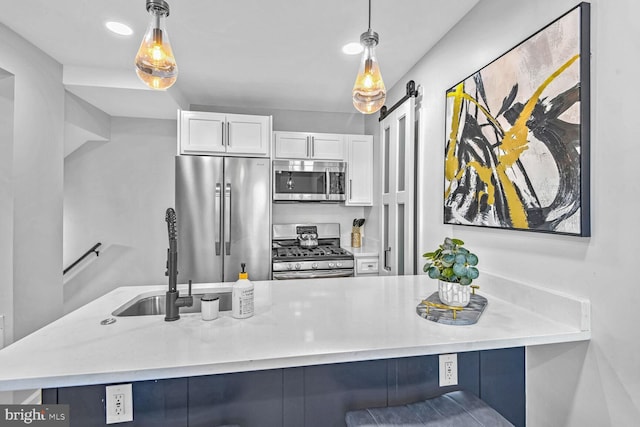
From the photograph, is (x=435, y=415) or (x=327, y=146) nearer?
(x=435, y=415)

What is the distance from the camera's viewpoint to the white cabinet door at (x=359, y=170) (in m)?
3.49

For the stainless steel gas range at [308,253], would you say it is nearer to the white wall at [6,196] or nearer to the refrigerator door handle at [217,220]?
the refrigerator door handle at [217,220]

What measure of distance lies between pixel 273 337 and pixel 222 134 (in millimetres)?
2488

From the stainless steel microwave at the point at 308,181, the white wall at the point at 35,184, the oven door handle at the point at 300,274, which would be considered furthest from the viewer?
the stainless steel microwave at the point at 308,181

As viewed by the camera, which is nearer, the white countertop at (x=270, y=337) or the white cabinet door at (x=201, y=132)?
the white countertop at (x=270, y=337)

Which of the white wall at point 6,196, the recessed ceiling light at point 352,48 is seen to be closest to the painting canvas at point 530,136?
the recessed ceiling light at point 352,48

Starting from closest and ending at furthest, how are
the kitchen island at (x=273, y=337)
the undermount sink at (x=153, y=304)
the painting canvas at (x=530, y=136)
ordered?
the kitchen island at (x=273, y=337) → the painting canvas at (x=530, y=136) → the undermount sink at (x=153, y=304)

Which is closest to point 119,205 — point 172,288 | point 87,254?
point 87,254

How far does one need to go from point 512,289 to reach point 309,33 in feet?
6.40

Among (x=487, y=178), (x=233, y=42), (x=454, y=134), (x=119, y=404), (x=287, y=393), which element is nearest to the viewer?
(x=119, y=404)

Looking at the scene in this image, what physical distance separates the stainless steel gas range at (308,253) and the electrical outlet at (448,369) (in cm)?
182

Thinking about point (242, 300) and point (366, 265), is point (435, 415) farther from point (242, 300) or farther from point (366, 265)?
point (366, 265)

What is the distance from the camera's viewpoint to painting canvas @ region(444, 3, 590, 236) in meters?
1.17

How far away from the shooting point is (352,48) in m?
2.32
